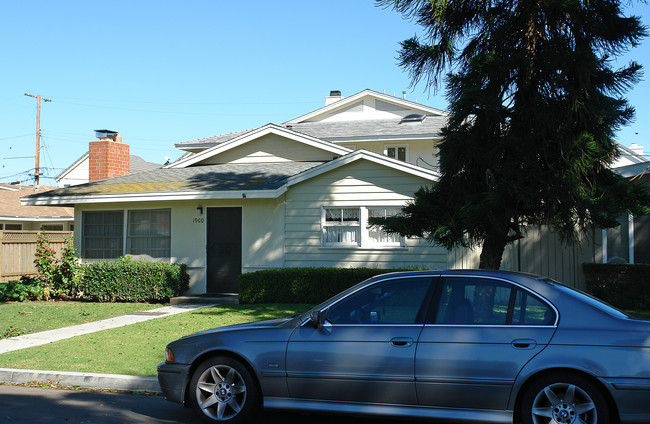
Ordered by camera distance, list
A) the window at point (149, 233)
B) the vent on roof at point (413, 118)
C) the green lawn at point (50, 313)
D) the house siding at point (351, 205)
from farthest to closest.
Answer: the vent on roof at point (413, 118) < the window at point (149, 233) < the house siding at point (351, 205) < the green lawn at point (50, 313)

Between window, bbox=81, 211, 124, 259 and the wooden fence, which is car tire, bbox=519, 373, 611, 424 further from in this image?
the wooden fence

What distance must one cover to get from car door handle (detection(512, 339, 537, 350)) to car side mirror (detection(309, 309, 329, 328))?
169 cm

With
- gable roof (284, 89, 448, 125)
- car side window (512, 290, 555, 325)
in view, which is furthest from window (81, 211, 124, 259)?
car side window (512, 290, 555, 325)

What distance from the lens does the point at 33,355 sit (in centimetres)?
913

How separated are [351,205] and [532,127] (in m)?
6.75

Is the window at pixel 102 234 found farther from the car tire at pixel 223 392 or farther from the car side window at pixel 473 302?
the car side window at pixel 473 302

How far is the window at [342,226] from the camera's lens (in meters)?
15.5

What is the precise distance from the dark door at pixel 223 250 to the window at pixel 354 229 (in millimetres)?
2472

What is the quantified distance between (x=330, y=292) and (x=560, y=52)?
734 cm

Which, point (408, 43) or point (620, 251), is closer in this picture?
point (408, 43)

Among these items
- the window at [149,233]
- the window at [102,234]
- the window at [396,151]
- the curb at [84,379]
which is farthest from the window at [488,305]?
the window at [396,151]

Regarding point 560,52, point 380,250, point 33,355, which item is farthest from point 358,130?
point 33,355

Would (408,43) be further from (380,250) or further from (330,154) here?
(330,154)

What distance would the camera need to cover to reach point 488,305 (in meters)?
5.38
